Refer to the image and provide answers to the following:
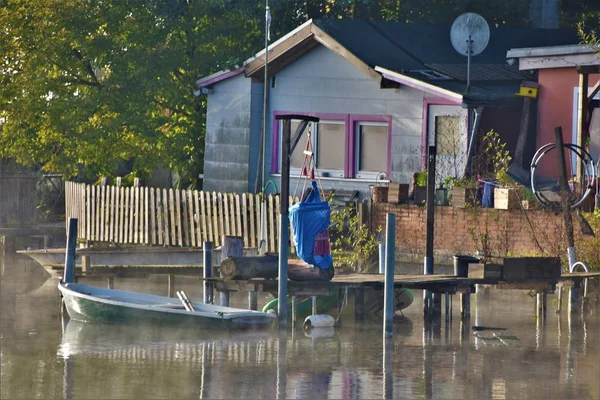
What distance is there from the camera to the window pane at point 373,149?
32.1 m

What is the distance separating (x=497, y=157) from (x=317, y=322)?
884 cm

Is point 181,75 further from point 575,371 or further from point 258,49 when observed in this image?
point 575,371

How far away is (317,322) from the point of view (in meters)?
21.5

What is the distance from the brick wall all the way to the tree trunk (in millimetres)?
6073

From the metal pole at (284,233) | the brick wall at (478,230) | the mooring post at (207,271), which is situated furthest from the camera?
the brick wall at (478,230)

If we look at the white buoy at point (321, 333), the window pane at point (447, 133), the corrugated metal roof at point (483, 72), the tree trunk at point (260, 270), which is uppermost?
the corrugated metal roof at point (483, 72)

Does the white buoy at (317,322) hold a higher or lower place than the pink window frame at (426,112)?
lower

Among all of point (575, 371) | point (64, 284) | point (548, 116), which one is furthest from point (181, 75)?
point (575, 371)

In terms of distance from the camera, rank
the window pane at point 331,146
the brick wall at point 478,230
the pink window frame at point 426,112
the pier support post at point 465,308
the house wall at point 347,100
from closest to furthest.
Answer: the pier support post at point 465,308, the brick wall at point 478,230, the pink window frame at point 426,112, the house wall at point 347,100, the window pane at point 331,146

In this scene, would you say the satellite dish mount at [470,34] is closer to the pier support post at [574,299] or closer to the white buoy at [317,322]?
the pier support post at [574,299]

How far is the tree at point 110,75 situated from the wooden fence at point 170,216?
2.53 metres

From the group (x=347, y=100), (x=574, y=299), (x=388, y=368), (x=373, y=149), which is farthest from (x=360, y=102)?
(x=388, y=368)

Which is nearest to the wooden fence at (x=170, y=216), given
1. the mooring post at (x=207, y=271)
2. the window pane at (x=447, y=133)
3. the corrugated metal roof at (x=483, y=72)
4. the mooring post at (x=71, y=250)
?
the window pane at (x=447, y=133)

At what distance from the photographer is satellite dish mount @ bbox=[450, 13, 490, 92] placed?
3234 cm
